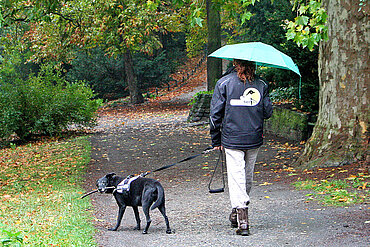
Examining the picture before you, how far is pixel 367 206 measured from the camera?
602cm

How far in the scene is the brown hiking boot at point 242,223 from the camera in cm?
520

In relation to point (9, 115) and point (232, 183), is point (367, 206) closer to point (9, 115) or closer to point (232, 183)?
point (232, 183)

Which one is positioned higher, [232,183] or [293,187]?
[232,183]

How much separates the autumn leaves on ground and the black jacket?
6.28 ft

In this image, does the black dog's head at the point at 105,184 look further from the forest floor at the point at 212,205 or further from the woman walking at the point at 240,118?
the woman walking at the point at 240,118

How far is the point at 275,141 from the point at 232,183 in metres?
8.48

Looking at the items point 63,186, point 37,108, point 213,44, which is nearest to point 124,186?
point 63,186

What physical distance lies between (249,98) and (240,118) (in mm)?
247

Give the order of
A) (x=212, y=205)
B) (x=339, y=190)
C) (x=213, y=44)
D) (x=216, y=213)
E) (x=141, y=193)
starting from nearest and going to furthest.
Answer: (x=141, y=193), (x=216, y=213), (x=339, y=190), (x=212, y=205), (x=213, y=44)

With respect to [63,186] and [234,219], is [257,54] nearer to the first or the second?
[234,219]

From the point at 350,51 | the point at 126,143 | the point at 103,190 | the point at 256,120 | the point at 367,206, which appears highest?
the point at 350,51

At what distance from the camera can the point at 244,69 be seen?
5266mm

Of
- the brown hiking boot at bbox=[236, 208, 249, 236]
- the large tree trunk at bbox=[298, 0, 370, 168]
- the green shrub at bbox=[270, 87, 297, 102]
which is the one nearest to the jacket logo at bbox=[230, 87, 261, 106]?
the brown hiking boot at bbox=[236, 208, 249, 236]

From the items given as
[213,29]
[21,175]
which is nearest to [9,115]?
[21,175]
